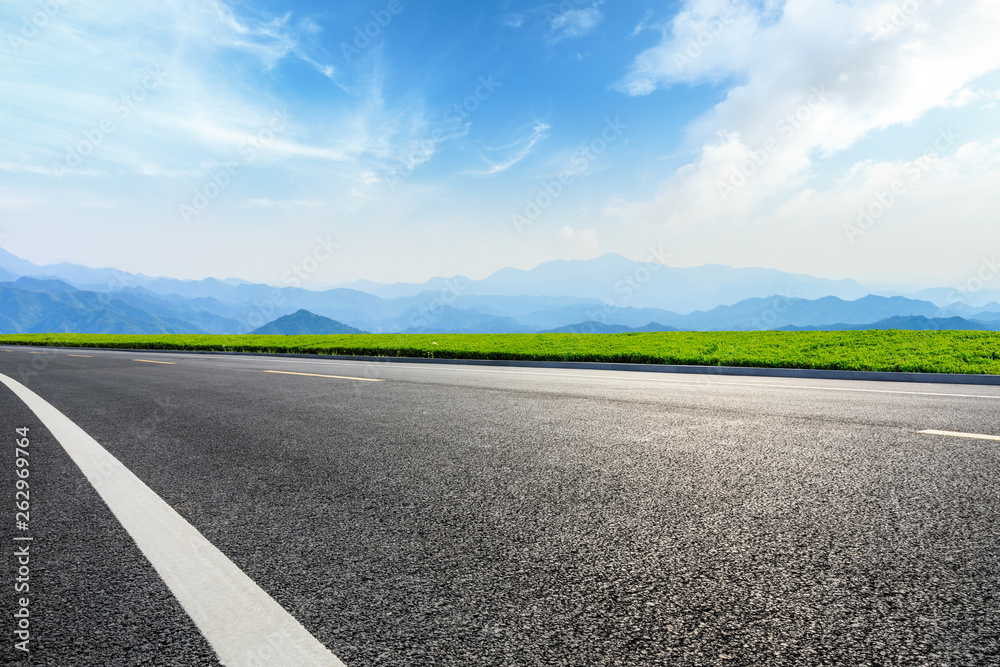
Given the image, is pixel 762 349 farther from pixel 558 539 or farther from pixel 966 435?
pixel 558 539

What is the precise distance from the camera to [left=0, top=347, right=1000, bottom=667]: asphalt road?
A: 1.79 meters

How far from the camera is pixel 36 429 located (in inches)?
245

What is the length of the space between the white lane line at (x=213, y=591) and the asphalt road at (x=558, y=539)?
6cm

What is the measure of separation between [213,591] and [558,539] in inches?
59.3

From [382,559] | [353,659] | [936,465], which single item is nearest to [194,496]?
[382,559]

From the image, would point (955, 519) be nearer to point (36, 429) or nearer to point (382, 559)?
point (382, 559)

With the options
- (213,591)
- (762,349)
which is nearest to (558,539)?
(213,591)

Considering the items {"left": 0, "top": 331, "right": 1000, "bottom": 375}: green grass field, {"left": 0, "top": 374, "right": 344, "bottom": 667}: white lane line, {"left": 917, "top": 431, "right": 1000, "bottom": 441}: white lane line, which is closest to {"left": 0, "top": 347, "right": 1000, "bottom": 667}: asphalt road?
{"left": 0, "top": 374, "right": 344, "bottom": 667}: white lane line

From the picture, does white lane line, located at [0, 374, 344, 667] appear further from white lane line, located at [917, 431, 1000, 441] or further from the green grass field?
the green grass field

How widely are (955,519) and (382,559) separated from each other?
289 centimetres

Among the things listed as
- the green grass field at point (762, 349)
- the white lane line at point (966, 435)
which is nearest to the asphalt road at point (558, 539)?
the white lane line at point (966, 435)

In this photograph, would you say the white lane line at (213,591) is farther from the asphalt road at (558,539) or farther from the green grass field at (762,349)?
the green grass field at (762,349)

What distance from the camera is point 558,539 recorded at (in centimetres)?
266

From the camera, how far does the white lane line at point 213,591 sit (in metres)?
1.74
